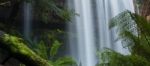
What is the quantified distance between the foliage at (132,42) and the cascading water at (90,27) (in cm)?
901

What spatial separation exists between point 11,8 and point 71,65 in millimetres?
4012

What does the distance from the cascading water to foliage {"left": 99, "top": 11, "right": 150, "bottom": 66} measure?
29.6ft

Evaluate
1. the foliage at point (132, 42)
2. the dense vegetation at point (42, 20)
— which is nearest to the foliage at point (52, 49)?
the dense vegetation at point (42, 20)

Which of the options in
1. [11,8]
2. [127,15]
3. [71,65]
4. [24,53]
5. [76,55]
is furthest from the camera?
[76,55]

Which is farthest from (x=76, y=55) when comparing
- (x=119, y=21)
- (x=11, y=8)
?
(x=119, y=21)

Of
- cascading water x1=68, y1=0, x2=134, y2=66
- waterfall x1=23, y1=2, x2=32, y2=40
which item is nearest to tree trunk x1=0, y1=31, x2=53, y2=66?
waterfall x1=23, y1=2, x2=32, y2=40

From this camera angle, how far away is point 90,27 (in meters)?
14.2

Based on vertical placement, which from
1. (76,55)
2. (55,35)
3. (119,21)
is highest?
(119,21)

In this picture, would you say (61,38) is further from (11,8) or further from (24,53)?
(24,53)

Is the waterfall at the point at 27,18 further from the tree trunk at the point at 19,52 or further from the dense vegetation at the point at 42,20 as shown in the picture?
the tree trunk at the point at 19,52

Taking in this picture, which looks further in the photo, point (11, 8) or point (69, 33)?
point (69, 33)

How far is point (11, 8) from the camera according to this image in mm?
12844

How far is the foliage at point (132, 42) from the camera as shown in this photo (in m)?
4.17

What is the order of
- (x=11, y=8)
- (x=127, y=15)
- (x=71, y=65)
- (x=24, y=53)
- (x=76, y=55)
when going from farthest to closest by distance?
(x=76, y=55)
(x=11, y=8)
(x=71, y=65)
(x=127, y=15)
(x=24, y=53)
